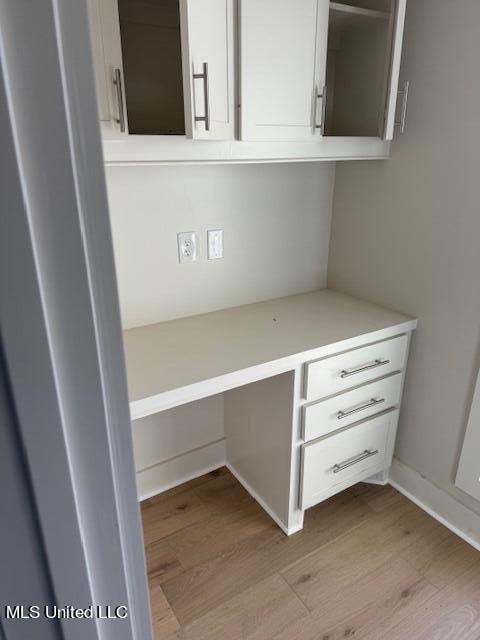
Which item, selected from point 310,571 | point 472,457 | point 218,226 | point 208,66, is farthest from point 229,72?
point 310,571

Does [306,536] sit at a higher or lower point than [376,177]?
lower

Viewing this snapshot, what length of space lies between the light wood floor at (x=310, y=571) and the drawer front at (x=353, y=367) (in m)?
0.65

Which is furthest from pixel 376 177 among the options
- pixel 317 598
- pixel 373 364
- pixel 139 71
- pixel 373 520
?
pixel 317 598

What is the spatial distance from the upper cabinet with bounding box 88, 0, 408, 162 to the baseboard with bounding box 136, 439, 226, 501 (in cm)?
135

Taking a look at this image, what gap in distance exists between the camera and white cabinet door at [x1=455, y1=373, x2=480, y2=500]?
164 centimetres

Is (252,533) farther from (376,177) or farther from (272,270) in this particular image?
(376,177)

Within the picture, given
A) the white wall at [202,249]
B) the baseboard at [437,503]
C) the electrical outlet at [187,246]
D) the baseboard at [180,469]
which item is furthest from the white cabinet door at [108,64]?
the baseboard at [437,503]

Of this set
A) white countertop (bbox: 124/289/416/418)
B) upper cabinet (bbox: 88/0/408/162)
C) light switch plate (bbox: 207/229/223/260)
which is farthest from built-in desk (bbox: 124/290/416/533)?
upper cabinet (bbox: 88/0/408/162)

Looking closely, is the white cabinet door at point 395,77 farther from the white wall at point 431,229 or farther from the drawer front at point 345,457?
the drawer front at point 345,457

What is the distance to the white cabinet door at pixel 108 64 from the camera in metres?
1.03

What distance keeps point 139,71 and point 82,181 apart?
1.08 meters

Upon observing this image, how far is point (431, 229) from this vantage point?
1651 mm

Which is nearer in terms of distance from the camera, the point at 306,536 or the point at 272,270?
the point at 306,536

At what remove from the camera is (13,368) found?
400 millimetres
